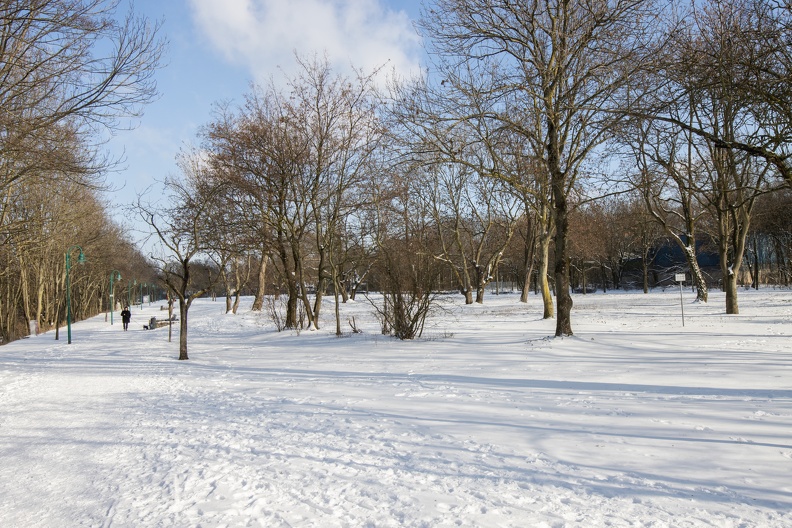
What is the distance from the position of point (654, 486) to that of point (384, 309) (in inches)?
512

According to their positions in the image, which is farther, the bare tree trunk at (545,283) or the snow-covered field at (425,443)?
the bare tree trunk at (545,283)

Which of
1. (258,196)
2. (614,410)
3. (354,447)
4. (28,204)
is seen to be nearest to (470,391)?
(614,410)

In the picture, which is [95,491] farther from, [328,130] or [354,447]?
[328,130]

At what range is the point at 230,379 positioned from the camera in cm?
1170

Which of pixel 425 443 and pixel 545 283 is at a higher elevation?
pixel 545 283

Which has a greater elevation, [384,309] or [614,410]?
[384,309]

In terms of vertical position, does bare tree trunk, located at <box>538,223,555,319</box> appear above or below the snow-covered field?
above

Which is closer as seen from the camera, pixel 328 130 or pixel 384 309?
pixel 384 309

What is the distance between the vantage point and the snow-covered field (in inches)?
169

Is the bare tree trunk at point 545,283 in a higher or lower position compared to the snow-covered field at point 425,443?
higher

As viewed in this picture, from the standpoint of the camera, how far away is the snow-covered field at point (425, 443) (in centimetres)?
430

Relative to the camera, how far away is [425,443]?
19.7 feet

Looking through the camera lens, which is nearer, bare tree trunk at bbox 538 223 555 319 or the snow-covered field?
the snow-covered field

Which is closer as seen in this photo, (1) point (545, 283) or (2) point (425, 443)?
(2) point (425, 443)
